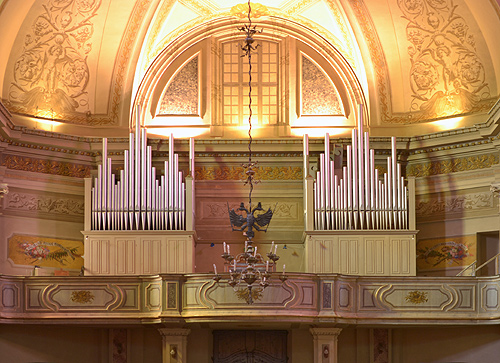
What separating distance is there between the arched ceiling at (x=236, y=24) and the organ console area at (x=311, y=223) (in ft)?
7.41

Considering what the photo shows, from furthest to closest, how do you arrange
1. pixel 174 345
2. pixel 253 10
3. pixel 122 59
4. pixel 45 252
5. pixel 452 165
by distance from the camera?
A: pixel 253 10
pixel 122 59
pixel 452 165
pixel 45 252
pixel 174 345

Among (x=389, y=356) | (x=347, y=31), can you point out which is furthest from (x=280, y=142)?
(x=389, y=356)

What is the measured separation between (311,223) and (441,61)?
4.79 meters

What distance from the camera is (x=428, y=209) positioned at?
23953mm

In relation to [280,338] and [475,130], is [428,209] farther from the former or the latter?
[280,338]

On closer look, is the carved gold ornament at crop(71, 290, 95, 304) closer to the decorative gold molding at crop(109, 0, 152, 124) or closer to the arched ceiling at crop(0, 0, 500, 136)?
A: the arched ceiling at crop(0, 0, 500, 136)

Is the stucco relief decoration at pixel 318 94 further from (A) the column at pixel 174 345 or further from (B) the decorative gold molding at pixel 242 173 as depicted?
(A) the column at pixel 174 345

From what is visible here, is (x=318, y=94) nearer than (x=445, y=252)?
No

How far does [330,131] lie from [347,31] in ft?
7.58

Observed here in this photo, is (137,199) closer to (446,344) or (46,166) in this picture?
(46,166)

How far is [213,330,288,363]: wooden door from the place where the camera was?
22734mm

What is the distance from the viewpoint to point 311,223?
22.9 metres

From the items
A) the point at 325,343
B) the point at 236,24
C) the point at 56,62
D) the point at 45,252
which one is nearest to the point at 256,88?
the point at 236,24

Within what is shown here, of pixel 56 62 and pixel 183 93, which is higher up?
pixel 56 62
